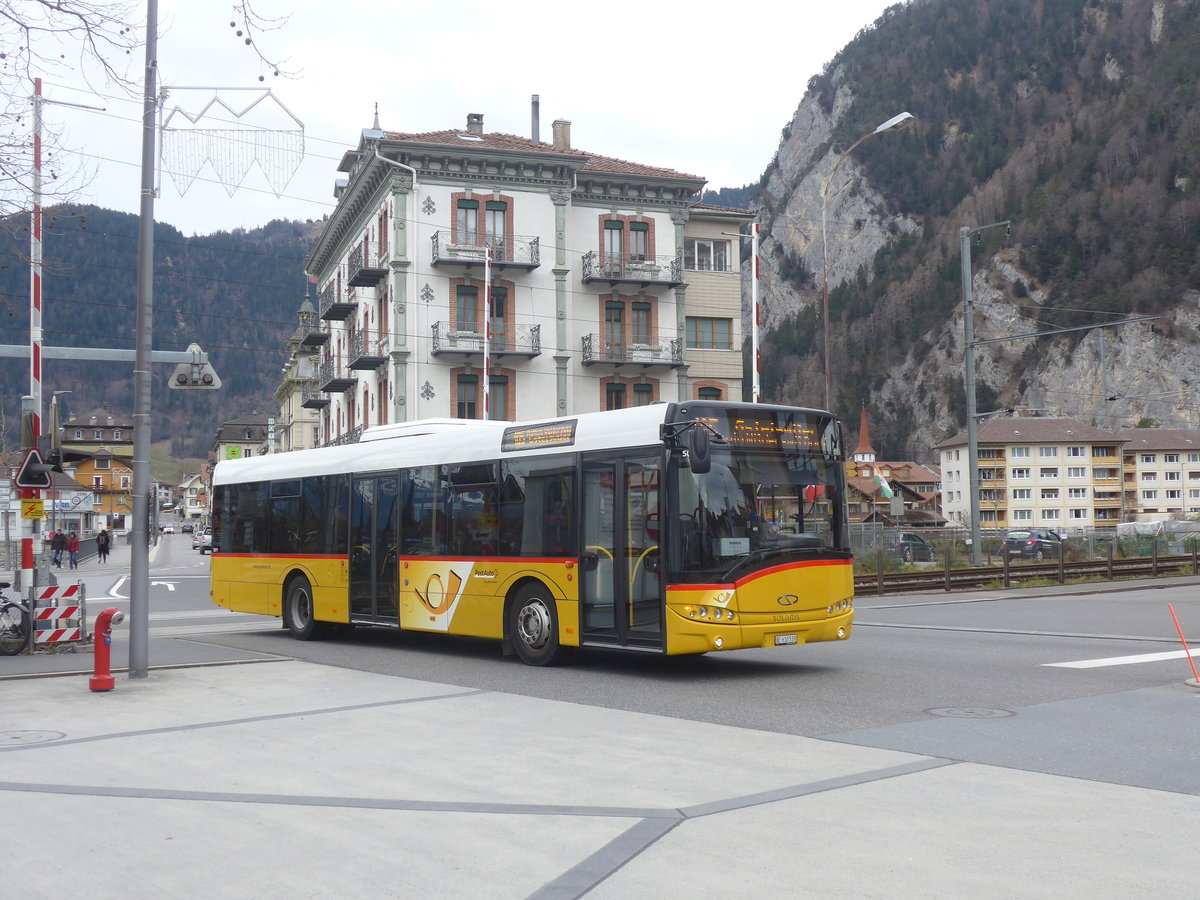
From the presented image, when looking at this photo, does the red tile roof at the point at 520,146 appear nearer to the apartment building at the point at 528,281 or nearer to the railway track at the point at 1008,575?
the apartment building at the point at 528,281

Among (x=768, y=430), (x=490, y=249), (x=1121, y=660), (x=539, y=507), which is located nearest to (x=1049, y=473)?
(x=490, y=249)

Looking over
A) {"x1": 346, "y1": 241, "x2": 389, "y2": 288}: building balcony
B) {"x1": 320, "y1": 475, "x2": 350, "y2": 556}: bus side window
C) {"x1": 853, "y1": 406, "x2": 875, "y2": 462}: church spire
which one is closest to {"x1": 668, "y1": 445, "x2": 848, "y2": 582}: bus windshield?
{"x1": 320, "y1": 475, "x2": 350, "y2": 556}: bus side window

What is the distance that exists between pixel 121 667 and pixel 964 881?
11867 mm

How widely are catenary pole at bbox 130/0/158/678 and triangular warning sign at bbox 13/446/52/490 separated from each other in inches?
139

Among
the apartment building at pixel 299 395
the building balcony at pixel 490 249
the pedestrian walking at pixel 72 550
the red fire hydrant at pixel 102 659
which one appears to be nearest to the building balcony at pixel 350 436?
the building balcony at pixel 490 249

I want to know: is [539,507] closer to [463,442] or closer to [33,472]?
[463,442]

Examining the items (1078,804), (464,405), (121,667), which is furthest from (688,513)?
(464,405)

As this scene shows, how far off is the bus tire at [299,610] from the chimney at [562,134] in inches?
1353

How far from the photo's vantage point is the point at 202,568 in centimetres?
5238

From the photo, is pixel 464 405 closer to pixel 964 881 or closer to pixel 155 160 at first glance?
pixel 155 160

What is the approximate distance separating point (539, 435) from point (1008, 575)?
2054cm

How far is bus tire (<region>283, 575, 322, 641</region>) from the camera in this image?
1848 centimetres

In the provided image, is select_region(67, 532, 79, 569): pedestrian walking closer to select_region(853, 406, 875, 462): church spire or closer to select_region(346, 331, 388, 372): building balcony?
select_region(346, 331, 388, 372): building balcony

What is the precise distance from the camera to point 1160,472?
470 feet
